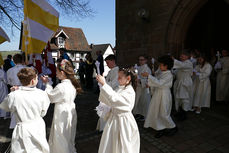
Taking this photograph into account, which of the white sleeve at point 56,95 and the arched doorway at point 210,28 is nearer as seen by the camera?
the white sleeve at point 56,95

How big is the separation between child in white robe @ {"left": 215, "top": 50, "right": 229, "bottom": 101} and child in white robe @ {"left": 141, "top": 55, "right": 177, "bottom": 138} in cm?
357

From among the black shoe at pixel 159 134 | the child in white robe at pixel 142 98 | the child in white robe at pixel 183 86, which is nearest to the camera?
the black shoe at pixel 159 134

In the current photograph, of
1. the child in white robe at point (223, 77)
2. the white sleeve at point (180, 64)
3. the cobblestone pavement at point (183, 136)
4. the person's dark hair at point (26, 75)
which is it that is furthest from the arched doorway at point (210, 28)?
the person's dark hair at point (26, 75)

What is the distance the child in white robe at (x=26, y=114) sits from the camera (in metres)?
2.20

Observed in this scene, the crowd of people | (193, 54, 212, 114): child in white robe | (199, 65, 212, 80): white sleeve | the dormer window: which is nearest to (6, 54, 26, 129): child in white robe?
the crowd of people

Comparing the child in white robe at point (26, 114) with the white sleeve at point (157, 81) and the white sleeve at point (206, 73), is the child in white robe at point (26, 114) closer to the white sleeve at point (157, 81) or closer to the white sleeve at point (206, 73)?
the white sleeve at point (157, 81)

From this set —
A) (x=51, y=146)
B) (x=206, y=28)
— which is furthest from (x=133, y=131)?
(x=206, y=28)

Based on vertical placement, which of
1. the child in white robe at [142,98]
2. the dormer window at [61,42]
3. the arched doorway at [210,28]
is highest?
the dormer window at [61,42]

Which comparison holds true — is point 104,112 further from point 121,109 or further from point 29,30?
point 29,30

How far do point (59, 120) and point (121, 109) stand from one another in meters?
1.12

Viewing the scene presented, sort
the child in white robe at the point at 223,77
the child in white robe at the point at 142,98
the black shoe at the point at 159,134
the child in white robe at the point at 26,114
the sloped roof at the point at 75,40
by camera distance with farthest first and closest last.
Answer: the sloped roof at the point at 75,40, the child in white robe at the point at 223,77, the child in white robe at the point at 142,98, the black shoe at the point at 159,134, the child in white robe at the point at 26,114

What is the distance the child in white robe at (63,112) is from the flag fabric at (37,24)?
2.36 feet

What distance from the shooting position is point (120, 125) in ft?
7.98

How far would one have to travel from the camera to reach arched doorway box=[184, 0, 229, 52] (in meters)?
8.23
